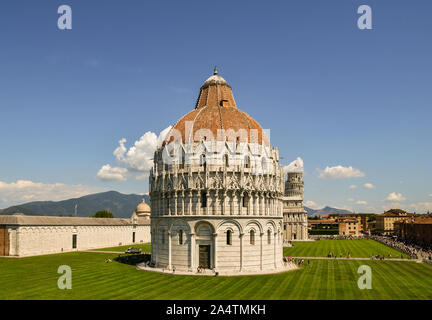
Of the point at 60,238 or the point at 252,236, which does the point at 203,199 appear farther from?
the point at 60,238

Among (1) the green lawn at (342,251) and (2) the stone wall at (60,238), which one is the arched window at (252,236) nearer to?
(1) the green lawn at (342,251)

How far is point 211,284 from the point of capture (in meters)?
41.0

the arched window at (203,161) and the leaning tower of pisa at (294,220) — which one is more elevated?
the arched window at (203,161)

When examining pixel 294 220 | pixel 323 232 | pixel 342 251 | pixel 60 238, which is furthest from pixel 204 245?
pixel 323 232

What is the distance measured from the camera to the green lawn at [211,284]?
35719mm

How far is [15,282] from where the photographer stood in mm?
42188

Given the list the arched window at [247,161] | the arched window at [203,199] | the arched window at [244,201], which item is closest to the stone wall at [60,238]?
the arched window at [203,199]

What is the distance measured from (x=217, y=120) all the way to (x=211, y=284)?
2426cm

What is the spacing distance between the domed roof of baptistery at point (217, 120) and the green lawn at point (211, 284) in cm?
2023

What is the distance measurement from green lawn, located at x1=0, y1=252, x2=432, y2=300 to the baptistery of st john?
12.5 ft

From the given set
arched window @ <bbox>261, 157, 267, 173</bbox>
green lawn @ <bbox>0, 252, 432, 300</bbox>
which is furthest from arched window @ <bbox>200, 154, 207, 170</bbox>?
green lawn @ <bbox>0, 252, 432, 300</bbox>

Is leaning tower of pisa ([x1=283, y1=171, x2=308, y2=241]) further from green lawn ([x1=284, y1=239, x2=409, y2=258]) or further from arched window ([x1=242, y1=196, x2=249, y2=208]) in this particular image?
arched window ([x1=242, y1=196, x2=249, y2=208])

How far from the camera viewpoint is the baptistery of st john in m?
48.9
